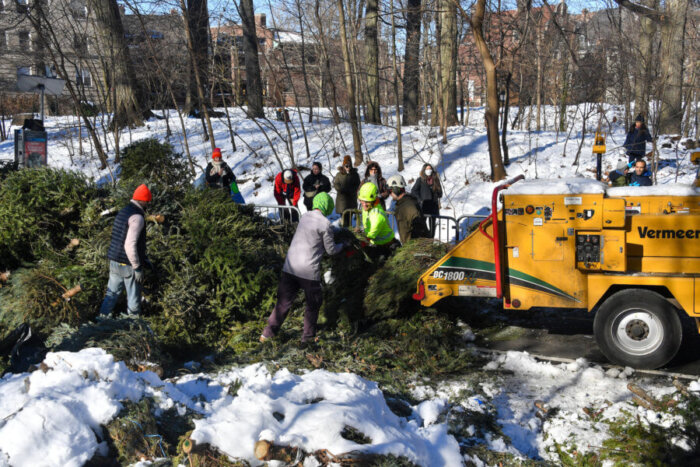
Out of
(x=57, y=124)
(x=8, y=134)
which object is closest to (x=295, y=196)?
(x=57, y=124)

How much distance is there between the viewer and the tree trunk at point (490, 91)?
47.2ft

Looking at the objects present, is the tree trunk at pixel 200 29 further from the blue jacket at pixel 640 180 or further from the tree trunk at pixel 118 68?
the blue jacket at pixel 640 180

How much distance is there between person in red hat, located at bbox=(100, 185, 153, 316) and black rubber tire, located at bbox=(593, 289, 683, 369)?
18.0ft

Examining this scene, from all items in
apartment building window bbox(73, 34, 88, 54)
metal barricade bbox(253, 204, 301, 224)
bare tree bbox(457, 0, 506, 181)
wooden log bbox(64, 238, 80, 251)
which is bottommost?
wooden log bbox(64, 238, 80, 251)

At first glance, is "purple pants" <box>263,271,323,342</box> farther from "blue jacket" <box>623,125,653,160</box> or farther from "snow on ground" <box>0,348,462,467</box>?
"blue jacket" <box>623,125,653,160</box>

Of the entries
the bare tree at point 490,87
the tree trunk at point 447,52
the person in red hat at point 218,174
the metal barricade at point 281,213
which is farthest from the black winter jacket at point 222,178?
the tree trunk at point 447,52

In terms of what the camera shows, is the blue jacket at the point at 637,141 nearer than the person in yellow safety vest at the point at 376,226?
No

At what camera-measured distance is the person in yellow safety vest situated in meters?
8.26

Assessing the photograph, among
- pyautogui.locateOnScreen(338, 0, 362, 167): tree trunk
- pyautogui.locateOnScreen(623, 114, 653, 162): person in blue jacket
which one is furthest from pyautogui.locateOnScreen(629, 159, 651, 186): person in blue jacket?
pyautogui.locateOnScreen(338, 0, 362, 167): tree trunk

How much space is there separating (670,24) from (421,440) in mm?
17273

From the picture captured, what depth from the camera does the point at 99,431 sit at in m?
4.23

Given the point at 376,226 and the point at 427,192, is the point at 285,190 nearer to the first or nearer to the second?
the point at 427,192

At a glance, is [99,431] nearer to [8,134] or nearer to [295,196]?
[295,196]

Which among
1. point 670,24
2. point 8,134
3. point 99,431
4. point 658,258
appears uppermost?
point 670,24
